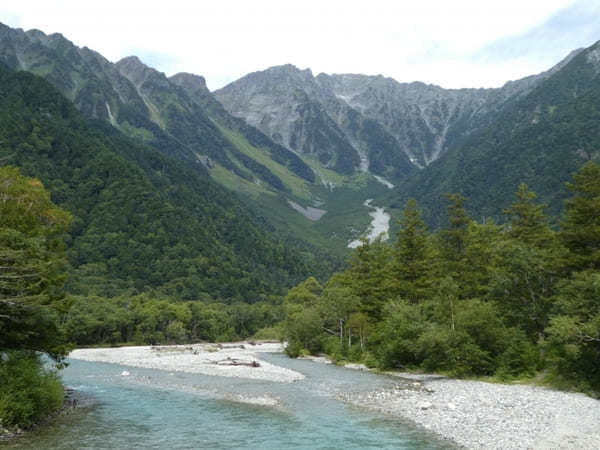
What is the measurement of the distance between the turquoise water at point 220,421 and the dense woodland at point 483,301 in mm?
Result: 7547

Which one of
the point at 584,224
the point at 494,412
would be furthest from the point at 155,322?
the point at 494,412

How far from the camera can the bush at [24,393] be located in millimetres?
22234

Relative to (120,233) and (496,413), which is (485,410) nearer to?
(496,413)

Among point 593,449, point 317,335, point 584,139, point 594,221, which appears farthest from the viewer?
point 584,139

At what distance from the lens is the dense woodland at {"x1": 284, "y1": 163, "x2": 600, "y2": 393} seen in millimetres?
33031

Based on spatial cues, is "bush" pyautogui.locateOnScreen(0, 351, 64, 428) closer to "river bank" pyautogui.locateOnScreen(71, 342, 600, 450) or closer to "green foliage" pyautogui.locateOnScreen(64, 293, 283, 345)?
"river bank" pyautogui.locateOnScreen(71, 342, 600, 450)

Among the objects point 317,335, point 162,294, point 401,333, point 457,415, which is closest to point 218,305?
point 162,294

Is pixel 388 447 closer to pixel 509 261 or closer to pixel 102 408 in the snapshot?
pixel 102 408

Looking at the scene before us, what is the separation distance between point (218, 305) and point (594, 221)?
399ft

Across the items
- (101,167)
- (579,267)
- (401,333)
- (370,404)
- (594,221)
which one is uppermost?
(101,167)

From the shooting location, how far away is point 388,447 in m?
21.5

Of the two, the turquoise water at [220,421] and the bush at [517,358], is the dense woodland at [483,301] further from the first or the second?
the turquoise water at [220,421]

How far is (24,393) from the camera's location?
23219 mm

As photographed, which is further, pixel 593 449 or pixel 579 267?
pixel 579 267
